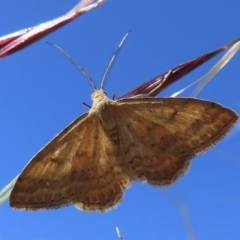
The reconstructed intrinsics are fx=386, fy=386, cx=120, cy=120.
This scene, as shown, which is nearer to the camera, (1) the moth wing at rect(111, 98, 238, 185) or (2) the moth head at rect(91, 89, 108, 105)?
(1) the moth wing at rect(111, 98, 238, 185)

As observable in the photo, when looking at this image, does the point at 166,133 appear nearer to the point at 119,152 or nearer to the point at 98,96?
the point at 119,152

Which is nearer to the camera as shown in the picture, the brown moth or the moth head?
the brown moth

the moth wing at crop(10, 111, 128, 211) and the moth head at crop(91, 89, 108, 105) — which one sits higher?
the moth head at crop(91, 89, 108, 105)

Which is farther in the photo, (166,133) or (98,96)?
(98,96)

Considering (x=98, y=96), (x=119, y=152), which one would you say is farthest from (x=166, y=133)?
(x=98, y=96)

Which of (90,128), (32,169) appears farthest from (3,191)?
(90,128)

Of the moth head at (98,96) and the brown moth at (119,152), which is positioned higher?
the moth head at (98,96)

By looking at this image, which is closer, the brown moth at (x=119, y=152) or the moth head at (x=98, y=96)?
the brown moth at (x=119, y=152)
